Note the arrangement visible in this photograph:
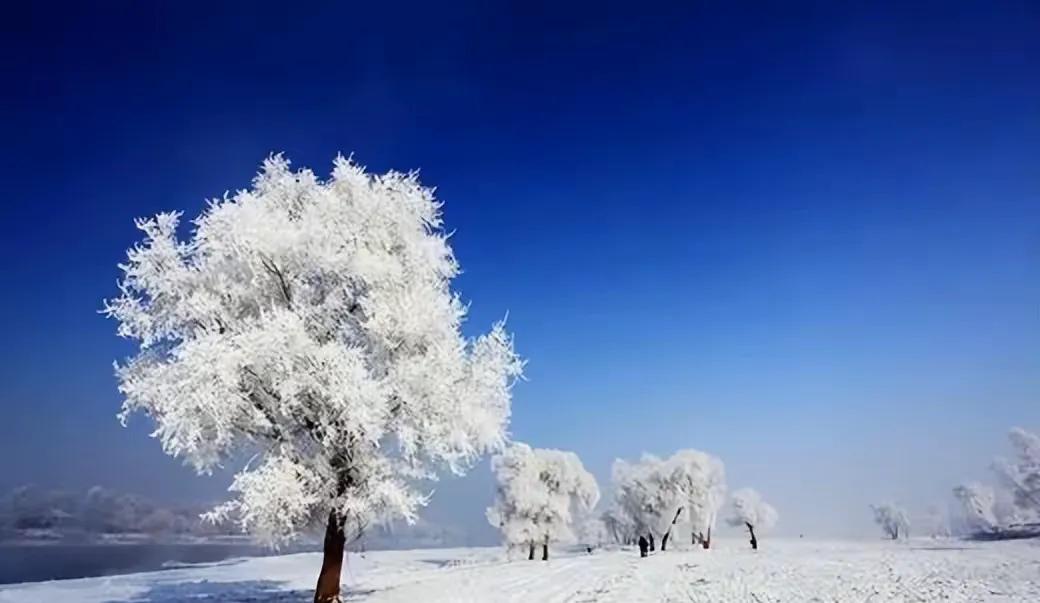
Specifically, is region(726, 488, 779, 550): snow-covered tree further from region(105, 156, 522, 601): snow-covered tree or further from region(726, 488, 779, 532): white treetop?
region(105, 156, 522, 601): snow-covered tree


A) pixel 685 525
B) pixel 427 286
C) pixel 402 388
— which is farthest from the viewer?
pixel 685 525

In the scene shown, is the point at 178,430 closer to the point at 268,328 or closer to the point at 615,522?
the point at 268,328

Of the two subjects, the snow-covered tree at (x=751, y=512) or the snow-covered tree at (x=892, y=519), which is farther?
the snow-covered tree at (x=892, y=519)

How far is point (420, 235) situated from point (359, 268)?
266 centimetres

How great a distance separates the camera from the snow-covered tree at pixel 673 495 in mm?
77062

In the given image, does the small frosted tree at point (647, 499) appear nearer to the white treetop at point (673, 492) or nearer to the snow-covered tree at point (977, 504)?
the white treetop at point (673, 492)

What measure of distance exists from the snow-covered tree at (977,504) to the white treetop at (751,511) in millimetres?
40851

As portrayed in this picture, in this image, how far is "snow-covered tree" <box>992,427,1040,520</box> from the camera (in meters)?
91.5

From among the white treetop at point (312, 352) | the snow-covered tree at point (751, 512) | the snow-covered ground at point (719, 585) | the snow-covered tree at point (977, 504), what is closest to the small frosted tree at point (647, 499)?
the snow-covered tree at point (751, 512)

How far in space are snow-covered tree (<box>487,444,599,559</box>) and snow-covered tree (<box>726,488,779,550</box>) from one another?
4133cm

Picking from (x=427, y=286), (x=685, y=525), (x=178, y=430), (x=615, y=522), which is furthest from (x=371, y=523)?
(x=615, y=522)

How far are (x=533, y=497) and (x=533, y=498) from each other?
11 centimetres

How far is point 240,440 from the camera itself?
17.1m

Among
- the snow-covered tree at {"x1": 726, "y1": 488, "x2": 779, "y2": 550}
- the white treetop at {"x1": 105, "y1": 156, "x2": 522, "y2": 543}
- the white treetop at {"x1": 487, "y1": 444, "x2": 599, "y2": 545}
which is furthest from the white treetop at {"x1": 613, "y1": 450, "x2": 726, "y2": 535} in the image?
the white treetop at {"x1": 105, "y1": 156, "x2": 522, "y2": 543}
